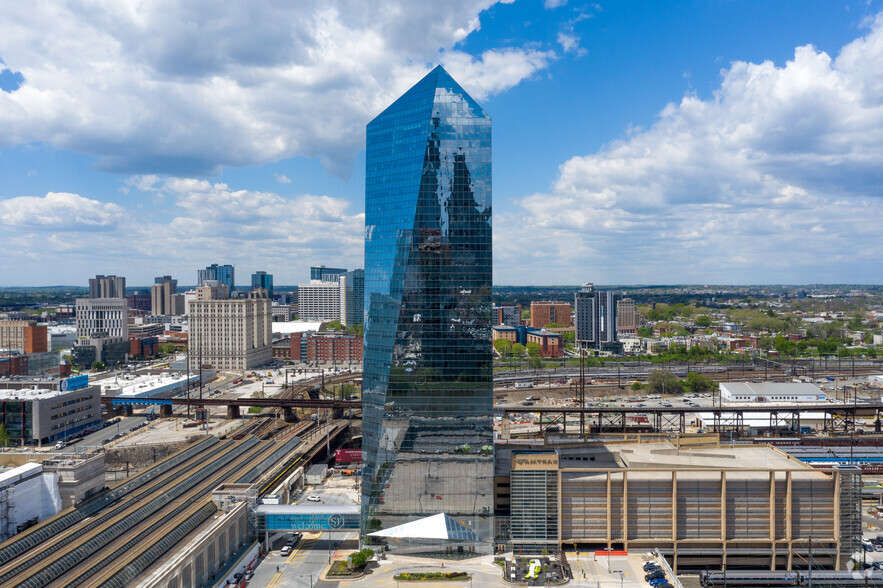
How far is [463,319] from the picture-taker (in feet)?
233

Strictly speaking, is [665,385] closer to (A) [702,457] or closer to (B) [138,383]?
(A) [702,457]

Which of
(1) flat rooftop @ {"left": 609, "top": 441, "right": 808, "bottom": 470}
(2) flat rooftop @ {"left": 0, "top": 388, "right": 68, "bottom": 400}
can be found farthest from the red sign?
(2) flat rooftop @ {"left": 0, "top": 388, "right": 68, "bottom": 400}

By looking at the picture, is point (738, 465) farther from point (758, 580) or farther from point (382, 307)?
point (382, 307)

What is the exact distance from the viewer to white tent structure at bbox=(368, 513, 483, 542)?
6956 centimetres

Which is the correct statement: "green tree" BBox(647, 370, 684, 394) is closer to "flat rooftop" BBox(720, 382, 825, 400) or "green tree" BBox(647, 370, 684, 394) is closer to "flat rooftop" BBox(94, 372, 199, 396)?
"flat rooftop" BBox(720, 382, 825, 400)

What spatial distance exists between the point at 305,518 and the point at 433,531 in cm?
1502

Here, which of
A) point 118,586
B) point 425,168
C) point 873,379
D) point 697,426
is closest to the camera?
point 118,586

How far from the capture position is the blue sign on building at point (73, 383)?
133 m

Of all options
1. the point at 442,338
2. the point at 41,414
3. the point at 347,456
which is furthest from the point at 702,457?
the point at 41,414

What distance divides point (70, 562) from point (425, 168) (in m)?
49.6

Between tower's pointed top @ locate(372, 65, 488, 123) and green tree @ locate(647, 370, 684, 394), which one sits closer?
tower's pointed top @ locate(372, 65, 488, 123)

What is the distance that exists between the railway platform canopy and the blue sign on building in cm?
8105

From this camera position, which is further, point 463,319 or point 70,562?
point 463,319

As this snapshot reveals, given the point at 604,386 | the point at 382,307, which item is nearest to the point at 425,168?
the point at 382,307
